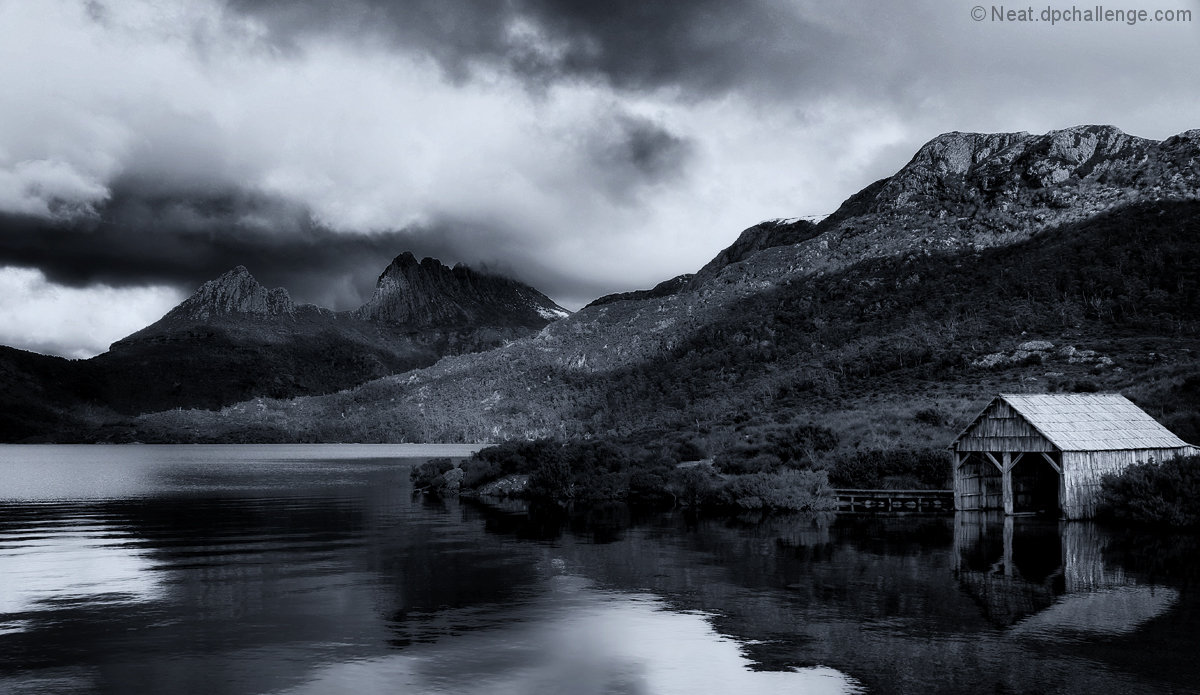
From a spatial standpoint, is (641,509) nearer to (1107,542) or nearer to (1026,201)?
(1107,542)

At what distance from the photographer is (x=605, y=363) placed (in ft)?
590

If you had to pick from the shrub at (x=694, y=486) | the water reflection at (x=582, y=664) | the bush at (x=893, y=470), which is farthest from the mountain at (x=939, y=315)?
the water reflection at (x=582, y=664)

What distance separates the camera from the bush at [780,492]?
4284 centimetres

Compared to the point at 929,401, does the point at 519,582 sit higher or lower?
lower

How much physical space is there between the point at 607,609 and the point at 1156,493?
25.1 metres

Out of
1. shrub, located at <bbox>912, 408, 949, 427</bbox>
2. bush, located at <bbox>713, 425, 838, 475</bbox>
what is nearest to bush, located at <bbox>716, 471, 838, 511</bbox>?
bush, located at <bbox>713, 425, 838, 475</bbox>

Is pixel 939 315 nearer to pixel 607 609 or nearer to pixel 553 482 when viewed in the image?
pixel 553 482

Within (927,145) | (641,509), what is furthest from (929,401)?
(927,145)

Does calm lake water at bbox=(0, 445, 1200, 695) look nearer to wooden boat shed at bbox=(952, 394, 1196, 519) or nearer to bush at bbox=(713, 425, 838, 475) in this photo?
wooden boat shed at bbox=(952, 394, 1196, 519)

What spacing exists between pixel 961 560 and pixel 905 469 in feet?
63.4

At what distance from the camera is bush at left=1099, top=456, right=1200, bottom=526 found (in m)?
33.0

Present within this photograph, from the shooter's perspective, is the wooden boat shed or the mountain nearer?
the wooden boat shed

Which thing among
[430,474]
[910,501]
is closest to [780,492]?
[910,501]

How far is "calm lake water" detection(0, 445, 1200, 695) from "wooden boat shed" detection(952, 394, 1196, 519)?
1.98m
